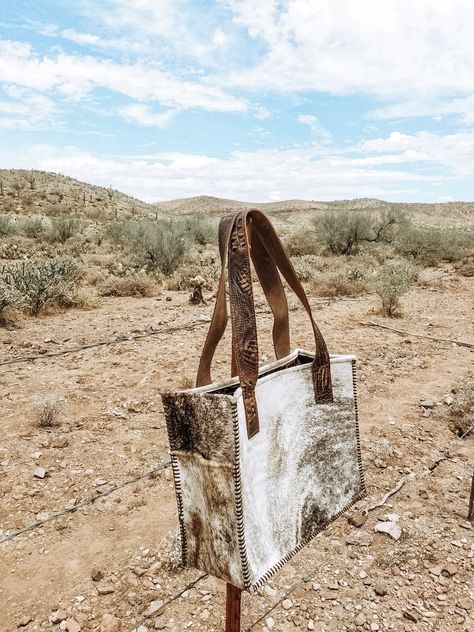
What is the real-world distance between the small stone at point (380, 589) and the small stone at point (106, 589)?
1510 mm

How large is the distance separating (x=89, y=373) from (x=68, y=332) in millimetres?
2229

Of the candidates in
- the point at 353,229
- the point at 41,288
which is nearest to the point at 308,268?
the point at 41,288

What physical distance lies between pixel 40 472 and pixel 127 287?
25.9 ft

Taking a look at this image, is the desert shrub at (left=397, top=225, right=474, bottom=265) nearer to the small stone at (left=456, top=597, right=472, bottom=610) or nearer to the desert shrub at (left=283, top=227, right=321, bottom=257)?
the desert shrub at (left=283, top=227, right=321, bottom=257)

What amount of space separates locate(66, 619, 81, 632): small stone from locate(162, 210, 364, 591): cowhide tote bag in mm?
1742

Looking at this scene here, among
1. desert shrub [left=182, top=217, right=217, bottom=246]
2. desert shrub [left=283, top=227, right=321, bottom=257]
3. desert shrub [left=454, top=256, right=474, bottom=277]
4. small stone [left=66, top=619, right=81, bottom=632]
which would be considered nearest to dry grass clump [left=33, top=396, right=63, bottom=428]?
small stone [left=66, top=619, right=81, bottom=632]

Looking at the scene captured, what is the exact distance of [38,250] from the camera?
1884 centimetres

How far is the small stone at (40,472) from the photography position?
3803 millimetres

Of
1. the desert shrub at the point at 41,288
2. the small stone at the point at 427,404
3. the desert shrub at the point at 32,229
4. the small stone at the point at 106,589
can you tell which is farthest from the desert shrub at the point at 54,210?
the small stone at the point at 106,589

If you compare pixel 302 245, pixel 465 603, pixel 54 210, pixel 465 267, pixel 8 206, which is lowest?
pixel 465 603

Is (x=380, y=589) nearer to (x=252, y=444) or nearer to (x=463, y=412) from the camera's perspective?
(x=252, y=444)

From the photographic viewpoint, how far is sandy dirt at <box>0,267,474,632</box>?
2.52 metres

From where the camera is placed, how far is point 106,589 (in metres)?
2.68

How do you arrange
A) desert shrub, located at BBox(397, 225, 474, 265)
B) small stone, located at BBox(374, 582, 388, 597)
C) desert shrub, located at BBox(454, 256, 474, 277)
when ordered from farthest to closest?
desert shrub, located at BBox(397, 225, 474, 265)
desert shrub, located at BBox(454, 256, 474, 277)
small stone, located at BBox(374, 582, 388, 597)
